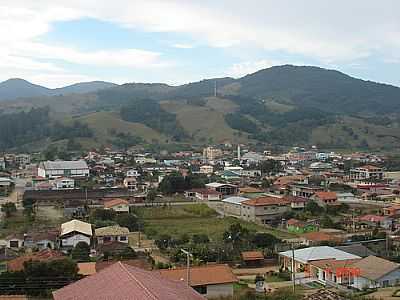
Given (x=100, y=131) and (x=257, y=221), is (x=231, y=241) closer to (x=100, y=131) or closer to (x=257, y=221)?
(x=257, y=221)

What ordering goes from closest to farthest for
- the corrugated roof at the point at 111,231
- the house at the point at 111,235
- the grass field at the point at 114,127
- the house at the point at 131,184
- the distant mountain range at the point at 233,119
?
the house at the point at 111,235 → the corrugated roof at the point at 111,231 → the house at the point at 131,184 → the grass field at the point at 114,127 → the distant mountain range at the point at 233,119

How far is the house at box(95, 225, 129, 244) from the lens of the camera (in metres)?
17.4

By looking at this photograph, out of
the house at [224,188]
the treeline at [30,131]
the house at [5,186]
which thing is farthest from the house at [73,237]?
the treeline at [30,131]

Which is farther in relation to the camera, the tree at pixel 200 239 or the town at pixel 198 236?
the tree at pixel 200 239

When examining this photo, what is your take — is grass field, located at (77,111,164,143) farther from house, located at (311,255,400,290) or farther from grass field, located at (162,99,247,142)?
house, located at (311,255,400,290)

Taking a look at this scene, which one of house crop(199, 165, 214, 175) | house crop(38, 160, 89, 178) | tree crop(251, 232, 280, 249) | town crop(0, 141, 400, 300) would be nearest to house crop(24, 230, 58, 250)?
town crop(0, 141, 400, 300)

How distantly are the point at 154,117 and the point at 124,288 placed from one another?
6823 centimetres

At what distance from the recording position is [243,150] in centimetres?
5722

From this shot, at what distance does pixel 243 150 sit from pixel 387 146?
16.9 m

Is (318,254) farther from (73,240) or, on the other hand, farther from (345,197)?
(345,197)

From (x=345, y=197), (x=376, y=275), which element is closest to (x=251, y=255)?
(x=376, y=275)

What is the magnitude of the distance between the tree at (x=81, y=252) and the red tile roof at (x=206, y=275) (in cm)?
388

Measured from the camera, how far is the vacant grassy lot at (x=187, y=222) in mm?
18828

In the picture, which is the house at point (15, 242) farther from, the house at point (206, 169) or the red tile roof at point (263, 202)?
the house at point (206, 169)
